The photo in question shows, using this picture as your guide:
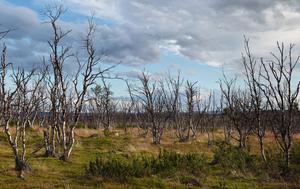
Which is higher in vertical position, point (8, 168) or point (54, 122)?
point (54, 122)

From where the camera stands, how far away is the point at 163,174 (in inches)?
730

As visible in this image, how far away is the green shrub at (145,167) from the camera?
58.3ft

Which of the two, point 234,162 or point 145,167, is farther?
point 234,162

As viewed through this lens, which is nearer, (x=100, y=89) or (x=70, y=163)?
(x=70, y=163)

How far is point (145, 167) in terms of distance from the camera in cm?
1888

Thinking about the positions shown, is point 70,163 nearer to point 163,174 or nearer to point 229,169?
point 163,174

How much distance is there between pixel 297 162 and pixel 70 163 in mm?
12997

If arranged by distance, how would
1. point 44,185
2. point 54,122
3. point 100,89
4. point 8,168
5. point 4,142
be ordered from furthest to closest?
1. point 100,89
2. point 4,142
3. point 54,122
4. point 8,168
5. point 44,185

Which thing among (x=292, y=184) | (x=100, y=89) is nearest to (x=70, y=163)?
(x=292, y=184)

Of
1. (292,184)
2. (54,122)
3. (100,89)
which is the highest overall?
(100,89)

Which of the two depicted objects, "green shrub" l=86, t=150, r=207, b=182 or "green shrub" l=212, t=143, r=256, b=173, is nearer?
"green shrub" l=86, t=150, r=207, b=182

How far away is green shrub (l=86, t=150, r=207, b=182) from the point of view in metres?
17.8

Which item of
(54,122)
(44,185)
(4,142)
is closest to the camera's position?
(44,185)

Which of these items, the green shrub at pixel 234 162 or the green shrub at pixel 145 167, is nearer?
the green shrub at pixel 145 167
